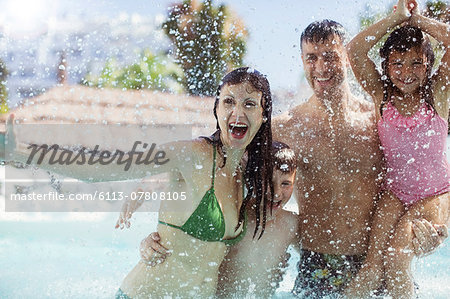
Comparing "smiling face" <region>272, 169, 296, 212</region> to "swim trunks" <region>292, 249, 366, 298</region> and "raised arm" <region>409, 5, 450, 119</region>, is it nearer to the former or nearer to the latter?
"swim trunks" <region>292, 249, 366, 298</region>

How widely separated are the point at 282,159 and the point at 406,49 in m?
0.94

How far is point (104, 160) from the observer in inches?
94.7

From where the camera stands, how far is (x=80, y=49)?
12.0m

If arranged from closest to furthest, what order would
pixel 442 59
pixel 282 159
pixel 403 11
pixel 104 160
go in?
pixel 104 160 < pixel 282 159 < pixel 403 11 < pixel 442 59

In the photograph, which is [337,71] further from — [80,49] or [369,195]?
[80,49]

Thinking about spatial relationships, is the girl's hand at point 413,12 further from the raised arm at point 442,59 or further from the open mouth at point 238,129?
the open mouth at point 238,129

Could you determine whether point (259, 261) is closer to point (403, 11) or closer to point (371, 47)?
point (371, 47)

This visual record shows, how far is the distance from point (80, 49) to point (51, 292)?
29.8 ft

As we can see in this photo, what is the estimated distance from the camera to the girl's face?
10.2ft

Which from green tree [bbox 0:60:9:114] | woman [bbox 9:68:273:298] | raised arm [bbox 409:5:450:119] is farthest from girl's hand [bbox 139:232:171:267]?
green tree [bbox 0:60:9:114]

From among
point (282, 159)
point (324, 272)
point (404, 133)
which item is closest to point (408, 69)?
point (404, 133)

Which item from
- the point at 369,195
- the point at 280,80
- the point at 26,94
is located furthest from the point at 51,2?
the point at 369,195

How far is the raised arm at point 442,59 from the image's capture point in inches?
119

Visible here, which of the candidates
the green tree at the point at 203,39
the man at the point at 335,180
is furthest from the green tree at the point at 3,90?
the man at the point at 335,180
